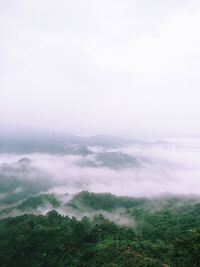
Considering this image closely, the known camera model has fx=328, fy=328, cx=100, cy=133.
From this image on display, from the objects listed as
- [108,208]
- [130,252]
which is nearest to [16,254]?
[130,252]

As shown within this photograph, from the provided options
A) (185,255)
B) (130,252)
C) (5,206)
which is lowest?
(5,206)

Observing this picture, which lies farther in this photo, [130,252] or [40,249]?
[40,249]

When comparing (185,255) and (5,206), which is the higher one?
(185,255)

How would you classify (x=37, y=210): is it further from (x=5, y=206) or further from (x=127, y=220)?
(x=127, y=220)

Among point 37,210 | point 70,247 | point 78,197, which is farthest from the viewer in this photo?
point 78,197

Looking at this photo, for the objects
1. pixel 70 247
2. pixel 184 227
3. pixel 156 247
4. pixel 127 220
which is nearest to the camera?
pixel 156 247

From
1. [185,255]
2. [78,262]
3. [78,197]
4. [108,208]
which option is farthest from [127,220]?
[185,255]

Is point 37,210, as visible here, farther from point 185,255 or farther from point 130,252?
point 185,255

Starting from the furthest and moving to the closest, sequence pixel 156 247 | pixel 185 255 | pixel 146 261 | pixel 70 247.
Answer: pixel 70 247 → pixel 156 247 → pixel 146 261 → pixel 185 255

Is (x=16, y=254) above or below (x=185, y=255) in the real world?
below
